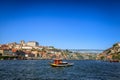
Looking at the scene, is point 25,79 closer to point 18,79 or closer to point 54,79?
point 18,79

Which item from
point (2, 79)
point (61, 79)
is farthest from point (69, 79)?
point (2, 79)

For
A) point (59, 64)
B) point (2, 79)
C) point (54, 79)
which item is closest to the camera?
A: point (2, 79)

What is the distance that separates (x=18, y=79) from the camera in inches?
2414

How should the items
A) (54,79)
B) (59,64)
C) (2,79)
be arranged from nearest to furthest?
1. (2,79)
2. (54,79)
3. (59,64)

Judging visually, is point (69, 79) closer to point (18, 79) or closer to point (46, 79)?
point (46, 79)

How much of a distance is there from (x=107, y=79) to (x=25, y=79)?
764 inches

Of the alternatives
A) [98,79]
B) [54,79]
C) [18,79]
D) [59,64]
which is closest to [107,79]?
[98,79]

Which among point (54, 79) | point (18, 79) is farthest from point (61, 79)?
point (18, 79)

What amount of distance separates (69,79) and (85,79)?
12.6 feet

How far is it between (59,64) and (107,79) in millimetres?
61666

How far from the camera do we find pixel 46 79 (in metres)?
63.4

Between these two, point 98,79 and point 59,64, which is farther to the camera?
point 59,64

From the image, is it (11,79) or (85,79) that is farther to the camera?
(85,79)

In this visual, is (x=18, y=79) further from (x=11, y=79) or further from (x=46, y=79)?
(x=46, y=79)
